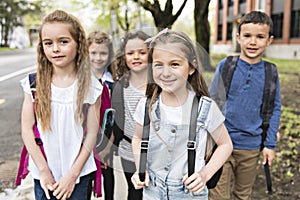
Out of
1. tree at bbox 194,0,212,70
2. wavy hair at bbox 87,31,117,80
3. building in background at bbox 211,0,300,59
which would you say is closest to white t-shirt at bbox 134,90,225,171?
wavy hair at bbox 87,31,117,80

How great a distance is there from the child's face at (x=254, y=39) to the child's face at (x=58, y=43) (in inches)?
46.9

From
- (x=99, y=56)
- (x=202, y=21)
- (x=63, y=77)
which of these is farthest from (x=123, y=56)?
(x=202, y=21)

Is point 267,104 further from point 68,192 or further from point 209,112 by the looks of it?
point 68,192

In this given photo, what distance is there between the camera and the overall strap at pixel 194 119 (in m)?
1.55

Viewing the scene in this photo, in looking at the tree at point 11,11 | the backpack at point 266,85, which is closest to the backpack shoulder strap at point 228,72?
the backpack at point 266,85

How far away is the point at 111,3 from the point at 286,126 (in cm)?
1165

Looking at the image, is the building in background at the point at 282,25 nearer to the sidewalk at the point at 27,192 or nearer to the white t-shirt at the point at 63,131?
the sidewalk at the point at 27,192

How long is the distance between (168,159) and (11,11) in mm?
33132

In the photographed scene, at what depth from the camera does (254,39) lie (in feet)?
7.85

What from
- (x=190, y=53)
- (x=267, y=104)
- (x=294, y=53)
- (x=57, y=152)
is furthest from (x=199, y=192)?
(x=294, y=53)

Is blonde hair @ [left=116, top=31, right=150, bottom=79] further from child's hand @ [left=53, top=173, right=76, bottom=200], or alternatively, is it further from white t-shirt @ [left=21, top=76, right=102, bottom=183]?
child's hand @ [left=53, top=173, right=76, bottom=200]

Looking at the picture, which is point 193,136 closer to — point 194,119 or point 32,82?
point 194,119

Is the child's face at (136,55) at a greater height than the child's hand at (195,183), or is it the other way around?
the child's face at (136,55)

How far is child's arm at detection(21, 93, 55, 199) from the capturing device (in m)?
1.87
